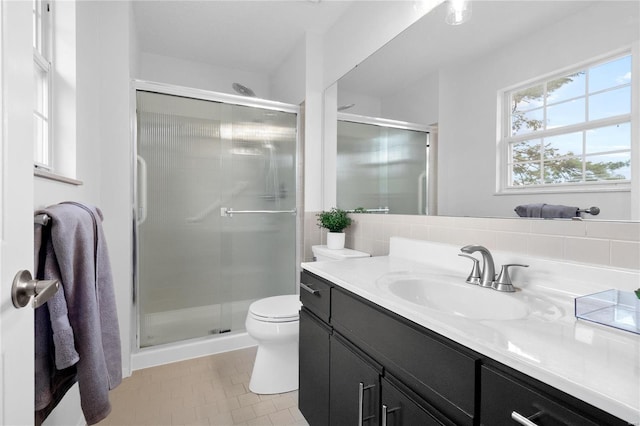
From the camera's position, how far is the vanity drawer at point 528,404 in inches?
18.3

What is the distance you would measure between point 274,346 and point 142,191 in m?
1.36

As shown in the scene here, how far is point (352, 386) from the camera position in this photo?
1061 millimetres

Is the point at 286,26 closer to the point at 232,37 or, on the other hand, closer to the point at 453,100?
the point at 232,37

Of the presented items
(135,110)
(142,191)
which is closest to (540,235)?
(142,191)

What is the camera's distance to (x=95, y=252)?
1.10 meters

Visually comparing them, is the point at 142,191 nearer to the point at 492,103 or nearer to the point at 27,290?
the point at 27,290

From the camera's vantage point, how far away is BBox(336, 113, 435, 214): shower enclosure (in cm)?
166

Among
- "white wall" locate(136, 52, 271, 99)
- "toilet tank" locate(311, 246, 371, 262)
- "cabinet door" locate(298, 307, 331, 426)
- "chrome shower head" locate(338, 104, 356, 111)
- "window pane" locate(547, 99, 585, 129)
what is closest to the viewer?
"window pane" locate(547, 99, 585, 129)

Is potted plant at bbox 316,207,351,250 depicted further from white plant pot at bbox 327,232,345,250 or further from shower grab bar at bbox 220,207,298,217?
shower grab bar at bbox 220,207,298,217

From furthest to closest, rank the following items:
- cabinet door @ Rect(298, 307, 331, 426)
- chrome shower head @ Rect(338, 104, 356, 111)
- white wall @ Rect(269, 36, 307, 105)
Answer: white wall @ Rect(269, 36, 307, 105) → chrome shower head @ Rect(338, 104, 356, 111) → cabinet door @ Rect(298, 307, 331, 426)

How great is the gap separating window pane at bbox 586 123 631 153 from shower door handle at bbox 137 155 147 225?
2328 mm

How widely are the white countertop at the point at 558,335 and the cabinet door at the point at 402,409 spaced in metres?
0.20

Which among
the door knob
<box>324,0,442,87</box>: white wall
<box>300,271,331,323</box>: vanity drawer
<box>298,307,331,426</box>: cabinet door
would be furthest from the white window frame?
the door knob

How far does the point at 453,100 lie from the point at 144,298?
2.26m
